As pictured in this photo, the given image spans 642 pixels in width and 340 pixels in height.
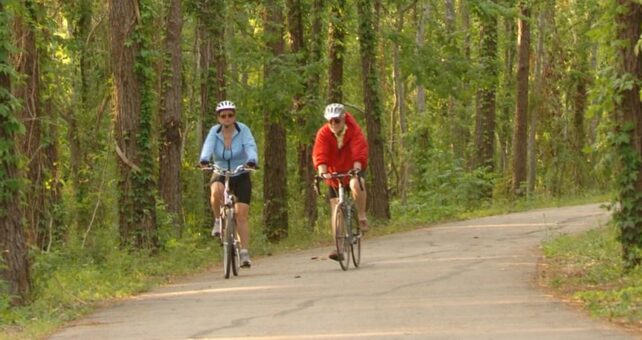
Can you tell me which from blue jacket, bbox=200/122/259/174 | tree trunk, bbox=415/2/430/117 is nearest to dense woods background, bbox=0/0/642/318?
tree trunk, bbox=415/2/430/117

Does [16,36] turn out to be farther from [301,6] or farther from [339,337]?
[301,6]

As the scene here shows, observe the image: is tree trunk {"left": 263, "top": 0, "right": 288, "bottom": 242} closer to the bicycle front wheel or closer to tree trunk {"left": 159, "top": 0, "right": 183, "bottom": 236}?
tree trunk {"left": 159, "top": 0, "right": 183, "bottom": 236}

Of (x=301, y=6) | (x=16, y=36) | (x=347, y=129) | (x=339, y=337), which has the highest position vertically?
(x=301, y=6)

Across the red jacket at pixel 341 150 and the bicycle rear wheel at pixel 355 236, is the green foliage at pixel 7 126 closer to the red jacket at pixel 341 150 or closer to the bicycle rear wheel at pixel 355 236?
the red jacket at pixel 341 150

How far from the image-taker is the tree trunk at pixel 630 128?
1402 centimetres

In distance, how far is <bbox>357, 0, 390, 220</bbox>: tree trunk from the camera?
2687 centimetres

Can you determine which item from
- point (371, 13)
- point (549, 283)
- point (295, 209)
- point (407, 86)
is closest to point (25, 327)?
point (549, 283)

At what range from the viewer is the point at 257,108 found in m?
26.5

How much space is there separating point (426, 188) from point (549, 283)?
27124mm

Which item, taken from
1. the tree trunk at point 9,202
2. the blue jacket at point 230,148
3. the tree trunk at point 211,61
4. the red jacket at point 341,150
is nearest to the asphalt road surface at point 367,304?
the tree trunk at point 9,202

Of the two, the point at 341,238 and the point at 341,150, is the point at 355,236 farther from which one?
the point at 341,150

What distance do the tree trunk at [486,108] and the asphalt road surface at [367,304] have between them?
1810 cm

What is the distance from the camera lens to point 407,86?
53.3m

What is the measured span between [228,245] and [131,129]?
4370 millimetres
